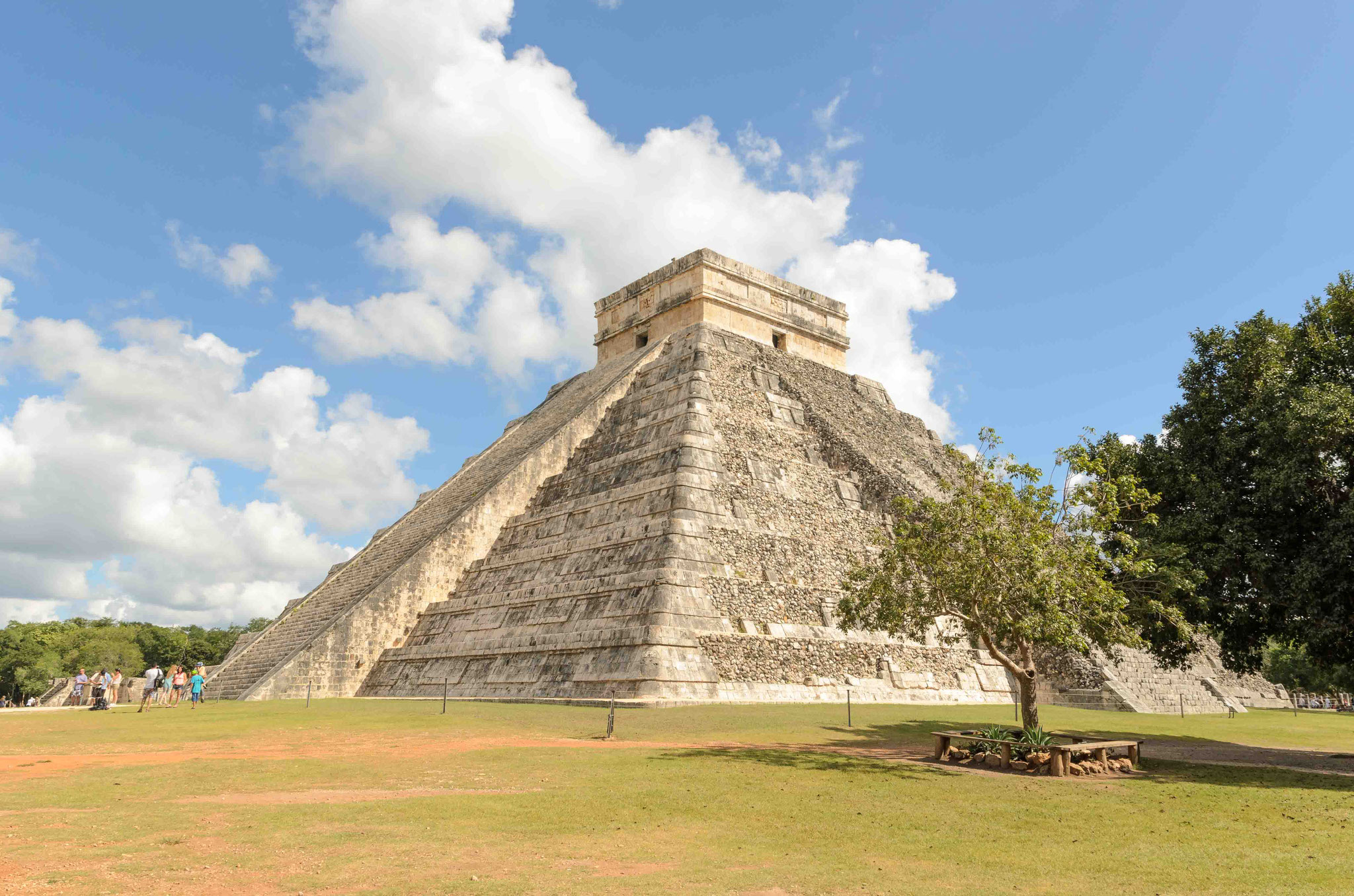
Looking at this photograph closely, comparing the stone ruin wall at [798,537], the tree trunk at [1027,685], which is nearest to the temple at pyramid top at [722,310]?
the stone ruin wall at [798,537]

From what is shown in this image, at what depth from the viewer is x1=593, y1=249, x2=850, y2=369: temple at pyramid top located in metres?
29.3

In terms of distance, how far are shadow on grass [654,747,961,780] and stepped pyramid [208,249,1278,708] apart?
14.6ft

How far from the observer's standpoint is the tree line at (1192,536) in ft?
37.6

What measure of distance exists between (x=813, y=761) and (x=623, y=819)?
410cm

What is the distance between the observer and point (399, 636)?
2270 cm

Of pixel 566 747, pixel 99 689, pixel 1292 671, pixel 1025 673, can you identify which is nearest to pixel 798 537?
pixel 1025 673

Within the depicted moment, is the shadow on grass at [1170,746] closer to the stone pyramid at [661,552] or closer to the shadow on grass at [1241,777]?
the shadow on grass at [1241,777]

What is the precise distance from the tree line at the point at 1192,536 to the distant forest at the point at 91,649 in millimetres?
56936

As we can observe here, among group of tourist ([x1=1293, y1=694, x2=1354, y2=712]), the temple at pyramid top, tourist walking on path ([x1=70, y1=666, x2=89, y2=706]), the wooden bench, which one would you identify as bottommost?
group of tourist ([x1=1293, y1=694, x2=1354, y2=712])

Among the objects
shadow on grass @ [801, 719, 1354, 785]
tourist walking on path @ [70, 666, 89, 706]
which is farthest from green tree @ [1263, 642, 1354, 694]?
tourist walking on path @ [70, 666, 89, 706]

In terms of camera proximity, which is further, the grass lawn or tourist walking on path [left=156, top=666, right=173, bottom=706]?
tourist walking on path [left=156, top=666, right=173, bottom=706]

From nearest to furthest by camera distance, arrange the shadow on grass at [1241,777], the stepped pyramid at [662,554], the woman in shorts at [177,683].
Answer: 1. the shadow on grass at [1241,777]
2. the stepped pyramid at [662,554]
3. the woman in shorts at [177,683]

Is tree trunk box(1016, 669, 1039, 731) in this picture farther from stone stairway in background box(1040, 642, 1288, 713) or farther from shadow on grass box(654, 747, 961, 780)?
stone stairway in background box(1040, 642, 1288, 713)

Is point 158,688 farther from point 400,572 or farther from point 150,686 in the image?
point 400,572
